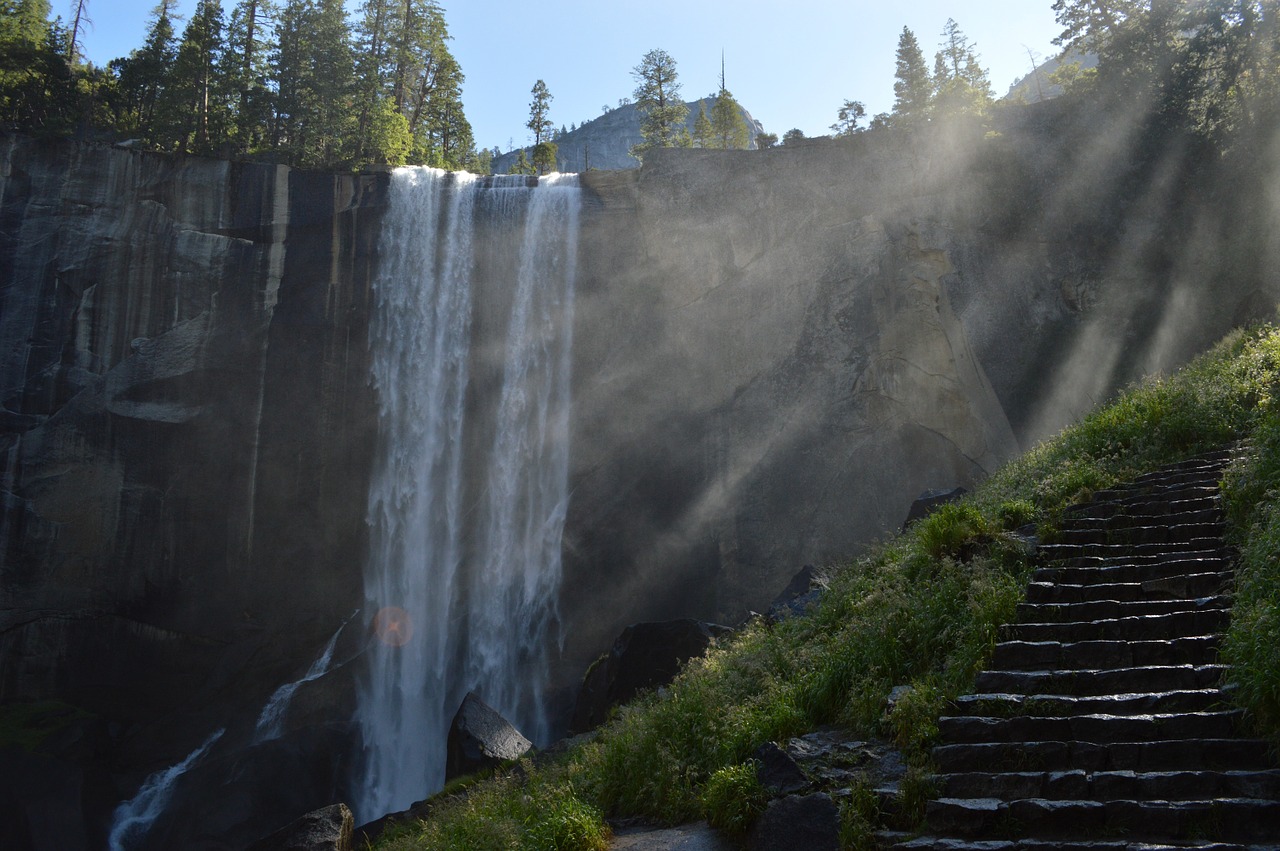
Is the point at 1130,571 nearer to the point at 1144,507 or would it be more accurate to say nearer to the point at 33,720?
the point at 1144,507

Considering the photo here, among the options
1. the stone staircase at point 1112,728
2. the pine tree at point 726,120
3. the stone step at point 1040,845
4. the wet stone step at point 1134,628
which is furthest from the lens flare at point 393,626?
the pine tree at point 726,120

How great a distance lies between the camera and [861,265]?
26344 millimetres

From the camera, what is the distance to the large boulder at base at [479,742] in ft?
55.2

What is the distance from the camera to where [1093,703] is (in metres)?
7.11

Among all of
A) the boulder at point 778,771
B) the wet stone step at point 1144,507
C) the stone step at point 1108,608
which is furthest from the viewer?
the wet stone step at point 1144,507

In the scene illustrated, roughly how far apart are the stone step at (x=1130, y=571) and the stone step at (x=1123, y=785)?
10.6ft

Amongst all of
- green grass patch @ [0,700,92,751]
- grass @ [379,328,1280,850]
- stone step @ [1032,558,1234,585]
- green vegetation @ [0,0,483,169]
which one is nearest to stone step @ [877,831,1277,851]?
grass @ [379,328,1280,850]

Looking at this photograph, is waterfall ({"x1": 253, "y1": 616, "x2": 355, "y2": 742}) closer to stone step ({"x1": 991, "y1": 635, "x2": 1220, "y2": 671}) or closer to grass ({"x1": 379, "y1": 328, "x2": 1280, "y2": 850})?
grass ({"x1": 379, "y1": 328, "x2": 1280, "y2": 850})

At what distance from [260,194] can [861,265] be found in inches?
726

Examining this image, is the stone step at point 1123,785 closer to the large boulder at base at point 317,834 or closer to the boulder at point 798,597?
the boulder at point 798,597

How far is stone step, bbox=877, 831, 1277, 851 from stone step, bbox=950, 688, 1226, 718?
1.43 meters

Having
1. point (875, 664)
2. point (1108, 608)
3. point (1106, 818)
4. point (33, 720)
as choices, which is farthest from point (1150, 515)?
point (33, 720)

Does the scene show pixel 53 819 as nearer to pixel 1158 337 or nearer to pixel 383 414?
pixel 383 414

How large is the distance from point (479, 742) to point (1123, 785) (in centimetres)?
1318
